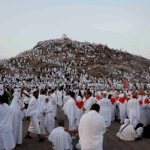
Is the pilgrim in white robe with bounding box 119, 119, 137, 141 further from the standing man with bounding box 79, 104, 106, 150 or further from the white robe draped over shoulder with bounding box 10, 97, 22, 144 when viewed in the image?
the white robe draped over shoulder with bounding box 10, 97, 22, 144

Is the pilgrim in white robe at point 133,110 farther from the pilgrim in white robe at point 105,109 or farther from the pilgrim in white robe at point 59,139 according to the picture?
the pilgrim in white robe at point 59,139

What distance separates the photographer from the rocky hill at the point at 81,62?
159ft

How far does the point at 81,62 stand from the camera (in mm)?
55938

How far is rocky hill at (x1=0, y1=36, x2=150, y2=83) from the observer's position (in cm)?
4841

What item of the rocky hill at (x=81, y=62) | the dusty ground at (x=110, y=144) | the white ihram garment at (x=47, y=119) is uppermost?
the rocky hill at (x=81, y=62)

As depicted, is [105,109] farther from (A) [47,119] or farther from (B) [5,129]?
(B) [5,129]

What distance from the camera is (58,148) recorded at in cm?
433

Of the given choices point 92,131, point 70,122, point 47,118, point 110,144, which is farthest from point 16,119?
point 110,144

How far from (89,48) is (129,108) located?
65.8m

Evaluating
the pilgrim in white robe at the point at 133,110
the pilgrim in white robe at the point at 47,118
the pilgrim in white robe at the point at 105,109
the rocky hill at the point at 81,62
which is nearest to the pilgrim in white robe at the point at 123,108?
the pilgrim in white robe at the point at 133,110

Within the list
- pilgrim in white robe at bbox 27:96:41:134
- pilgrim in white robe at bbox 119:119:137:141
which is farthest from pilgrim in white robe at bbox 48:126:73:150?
pilgrim in white robe at bbox 119:119:137:141

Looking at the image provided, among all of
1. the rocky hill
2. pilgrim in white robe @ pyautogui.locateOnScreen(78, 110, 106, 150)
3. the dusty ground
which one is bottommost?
the dusty ground

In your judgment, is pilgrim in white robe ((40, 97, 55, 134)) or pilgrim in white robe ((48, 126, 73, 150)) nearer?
pilgrim in white robe ((48, 126, 73, 150))

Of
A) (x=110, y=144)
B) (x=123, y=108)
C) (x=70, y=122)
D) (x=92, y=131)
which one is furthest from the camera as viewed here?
(x=123, y=108)
